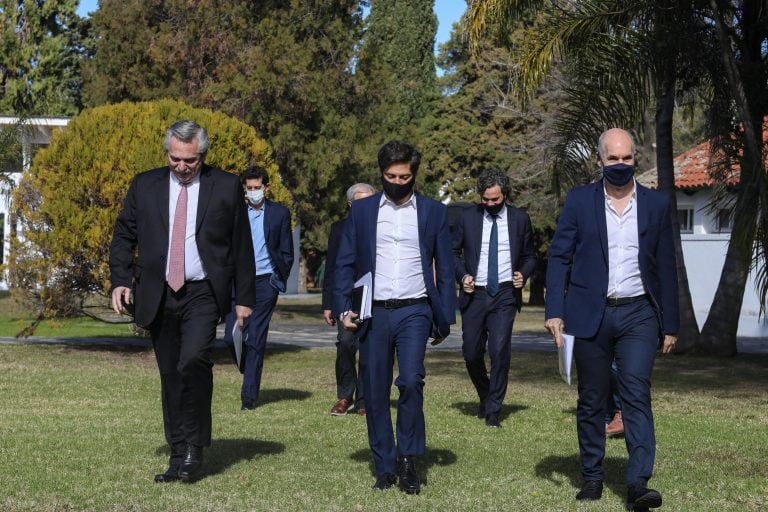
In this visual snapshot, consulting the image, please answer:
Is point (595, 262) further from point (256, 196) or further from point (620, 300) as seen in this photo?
point (256, 196)

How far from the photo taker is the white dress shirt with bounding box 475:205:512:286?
11.2m

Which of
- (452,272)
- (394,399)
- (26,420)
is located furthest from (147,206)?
(394,399)

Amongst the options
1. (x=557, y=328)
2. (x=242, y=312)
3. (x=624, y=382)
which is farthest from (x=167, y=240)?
(x=624, y=382)

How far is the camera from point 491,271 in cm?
1114

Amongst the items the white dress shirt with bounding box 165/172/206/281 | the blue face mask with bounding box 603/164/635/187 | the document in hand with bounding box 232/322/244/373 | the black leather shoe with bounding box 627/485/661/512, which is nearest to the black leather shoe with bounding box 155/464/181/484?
the document in hand with bounding box 232/322/244/373

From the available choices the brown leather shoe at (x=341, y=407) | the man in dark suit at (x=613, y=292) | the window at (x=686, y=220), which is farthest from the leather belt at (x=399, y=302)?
the window at (x=686, y=220)

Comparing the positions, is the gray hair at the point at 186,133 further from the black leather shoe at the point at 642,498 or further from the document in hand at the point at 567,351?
the black leather shoe at the point at 642,498

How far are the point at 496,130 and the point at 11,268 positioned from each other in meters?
30.4

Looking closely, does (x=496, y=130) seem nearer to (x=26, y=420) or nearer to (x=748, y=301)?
(x=748, y=301)

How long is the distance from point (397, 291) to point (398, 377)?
0.51m

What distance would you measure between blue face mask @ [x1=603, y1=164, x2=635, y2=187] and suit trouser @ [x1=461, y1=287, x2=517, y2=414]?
3955mm

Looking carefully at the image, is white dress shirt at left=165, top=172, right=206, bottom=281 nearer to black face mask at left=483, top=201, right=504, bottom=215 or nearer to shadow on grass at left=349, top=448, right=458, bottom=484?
shadow on grass at left=349, top=448, right=458, bottom=484

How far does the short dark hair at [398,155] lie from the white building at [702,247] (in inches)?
821

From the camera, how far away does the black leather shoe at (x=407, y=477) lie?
7.56 meters
